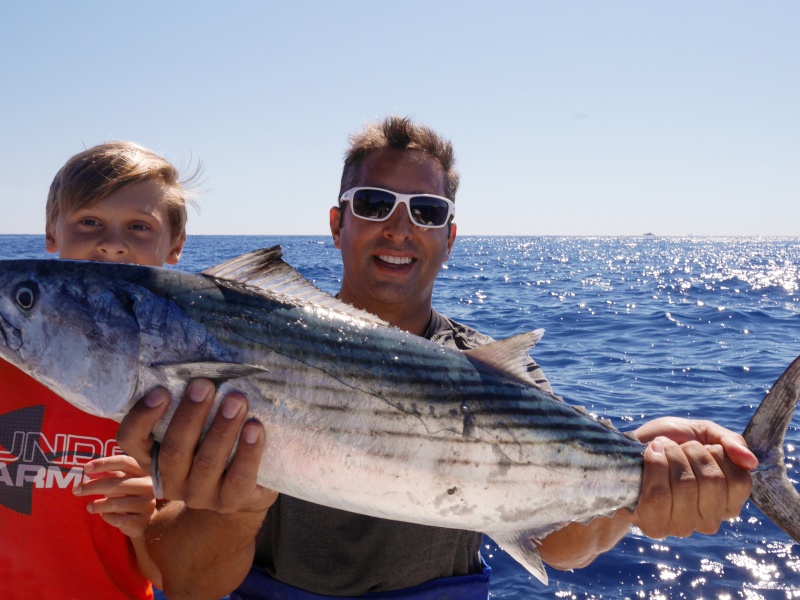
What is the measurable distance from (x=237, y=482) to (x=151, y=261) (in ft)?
5.89

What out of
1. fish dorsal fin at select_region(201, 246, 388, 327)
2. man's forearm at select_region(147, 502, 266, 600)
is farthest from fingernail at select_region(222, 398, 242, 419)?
man's forearm at select_region(147, 502, 266, 600)

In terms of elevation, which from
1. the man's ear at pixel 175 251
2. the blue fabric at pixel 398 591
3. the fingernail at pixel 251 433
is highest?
the man's ear at pixel 175 251

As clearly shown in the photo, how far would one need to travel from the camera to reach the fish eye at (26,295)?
7.80 ft

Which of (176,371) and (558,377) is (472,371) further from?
(558,377)

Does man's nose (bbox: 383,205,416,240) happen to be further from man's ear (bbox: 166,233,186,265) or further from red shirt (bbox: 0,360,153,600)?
red shirt (bbox: 0,360,153,600)

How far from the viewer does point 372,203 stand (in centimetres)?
418

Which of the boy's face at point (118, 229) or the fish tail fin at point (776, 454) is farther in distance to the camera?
the boy's face at point (118, 229)

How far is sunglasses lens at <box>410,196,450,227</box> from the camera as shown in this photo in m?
4.16

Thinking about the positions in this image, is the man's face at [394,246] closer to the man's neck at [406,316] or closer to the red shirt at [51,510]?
the man's neck at [406,316]

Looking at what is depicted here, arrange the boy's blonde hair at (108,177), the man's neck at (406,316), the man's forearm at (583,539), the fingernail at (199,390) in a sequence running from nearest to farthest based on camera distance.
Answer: the fingernail at (199,390) < the man's forearm at (583,539) < the boy's blonde hair at (108,177) < the man's neck at (406,316)

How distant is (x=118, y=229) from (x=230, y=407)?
1.88 metres

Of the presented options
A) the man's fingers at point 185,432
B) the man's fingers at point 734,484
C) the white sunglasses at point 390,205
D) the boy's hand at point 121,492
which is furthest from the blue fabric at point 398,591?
the white sunglasses at point 390,205

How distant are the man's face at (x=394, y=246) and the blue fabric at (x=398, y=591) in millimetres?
1728

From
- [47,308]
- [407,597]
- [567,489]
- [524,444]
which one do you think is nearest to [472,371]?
[524,444]
